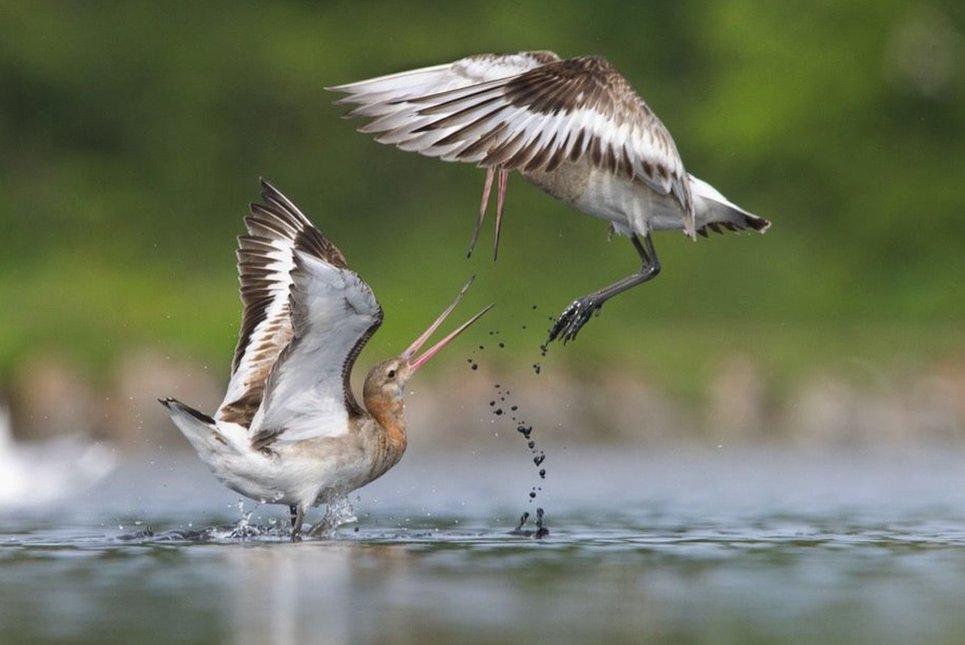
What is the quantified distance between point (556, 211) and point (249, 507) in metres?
20.5

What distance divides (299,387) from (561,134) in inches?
99.2

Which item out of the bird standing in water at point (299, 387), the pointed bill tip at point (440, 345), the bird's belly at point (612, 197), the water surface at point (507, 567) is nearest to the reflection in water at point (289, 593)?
the water surface at point (507, 567)

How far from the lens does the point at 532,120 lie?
11.2 m

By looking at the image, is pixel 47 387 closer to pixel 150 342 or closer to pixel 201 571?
pixel 150 342

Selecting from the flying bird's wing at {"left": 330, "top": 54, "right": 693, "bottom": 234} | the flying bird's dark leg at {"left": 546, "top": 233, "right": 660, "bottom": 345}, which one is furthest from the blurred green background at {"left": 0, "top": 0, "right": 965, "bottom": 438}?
the flying bird's wing at {"left": 330, "top": 54, "right": 693, "bottom": 234}

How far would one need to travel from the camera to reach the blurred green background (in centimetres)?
2864

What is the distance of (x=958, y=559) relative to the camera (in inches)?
486

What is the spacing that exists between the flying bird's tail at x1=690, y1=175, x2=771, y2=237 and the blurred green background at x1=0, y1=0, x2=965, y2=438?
1347cm

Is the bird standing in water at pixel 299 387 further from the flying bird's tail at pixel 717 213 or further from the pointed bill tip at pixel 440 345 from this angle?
the flying bird's tail at pixel 717 213

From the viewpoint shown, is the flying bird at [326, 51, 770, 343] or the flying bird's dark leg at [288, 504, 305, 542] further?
the flying bird's dark leg at [288, 504, 305, 542]

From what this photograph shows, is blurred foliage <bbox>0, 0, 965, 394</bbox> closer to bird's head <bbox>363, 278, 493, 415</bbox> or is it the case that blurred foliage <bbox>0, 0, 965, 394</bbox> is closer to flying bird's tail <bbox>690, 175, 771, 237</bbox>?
bird's head <bbox>363, 278, 493, 415</bbox>

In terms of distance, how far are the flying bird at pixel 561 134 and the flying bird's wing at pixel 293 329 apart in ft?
2.68

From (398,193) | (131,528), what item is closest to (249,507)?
(131,528)

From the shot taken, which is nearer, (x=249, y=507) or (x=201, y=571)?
(x=201, y=571)
